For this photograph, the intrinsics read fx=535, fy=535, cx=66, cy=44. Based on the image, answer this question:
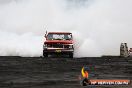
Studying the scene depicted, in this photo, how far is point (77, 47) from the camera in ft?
121

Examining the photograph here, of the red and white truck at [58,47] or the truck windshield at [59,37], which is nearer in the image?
the red and white truck at [58,47]

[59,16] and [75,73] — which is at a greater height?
[59,16]

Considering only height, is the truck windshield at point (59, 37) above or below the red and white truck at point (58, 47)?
above

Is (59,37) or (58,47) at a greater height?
(59,37)

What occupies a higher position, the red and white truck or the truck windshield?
the truck windshield

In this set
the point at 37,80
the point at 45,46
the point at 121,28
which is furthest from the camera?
the point at 121,28

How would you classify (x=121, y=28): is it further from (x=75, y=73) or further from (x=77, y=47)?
(x=75, y=73)

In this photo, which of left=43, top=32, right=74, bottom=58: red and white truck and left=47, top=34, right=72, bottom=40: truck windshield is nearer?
left=43, top=32, right=74, bottom=58: red and white truck

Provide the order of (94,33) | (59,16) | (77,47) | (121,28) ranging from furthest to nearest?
1. (59,16)
2. (121,28)
3. (94,33)
4. (77,47)

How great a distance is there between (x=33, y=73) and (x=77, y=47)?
16.1m

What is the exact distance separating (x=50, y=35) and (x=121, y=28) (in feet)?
40.6

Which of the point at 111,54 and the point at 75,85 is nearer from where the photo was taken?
the point at 75,85

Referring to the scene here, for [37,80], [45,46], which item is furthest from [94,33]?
[37,80]

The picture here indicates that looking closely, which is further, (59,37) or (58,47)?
(59,37)
